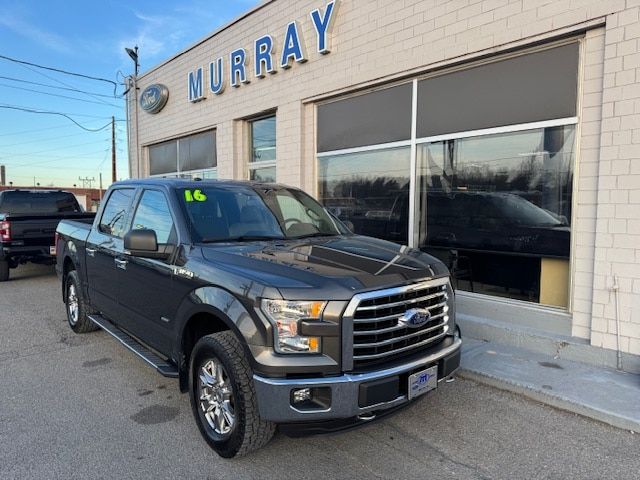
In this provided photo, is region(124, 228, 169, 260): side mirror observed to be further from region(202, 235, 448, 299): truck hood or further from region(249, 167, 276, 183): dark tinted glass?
region(249, 167, 276, 183): dark tinted glass

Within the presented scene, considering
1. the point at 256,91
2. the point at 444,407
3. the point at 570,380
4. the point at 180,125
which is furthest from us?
the point at 180,125

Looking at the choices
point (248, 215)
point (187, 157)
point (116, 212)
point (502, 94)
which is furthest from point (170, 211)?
point (187, 157)

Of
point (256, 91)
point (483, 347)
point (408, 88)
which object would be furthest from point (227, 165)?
point (483, 347)

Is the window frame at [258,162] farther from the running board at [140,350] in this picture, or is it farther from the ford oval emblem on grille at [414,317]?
the ford oval emblem on grille at [414,317]

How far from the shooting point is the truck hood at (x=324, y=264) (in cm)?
279

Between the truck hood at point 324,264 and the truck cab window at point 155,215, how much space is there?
619 mm

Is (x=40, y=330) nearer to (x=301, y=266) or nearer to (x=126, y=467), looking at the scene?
(x=126, y=467)

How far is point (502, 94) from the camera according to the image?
18.9 ft

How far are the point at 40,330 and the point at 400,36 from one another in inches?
254

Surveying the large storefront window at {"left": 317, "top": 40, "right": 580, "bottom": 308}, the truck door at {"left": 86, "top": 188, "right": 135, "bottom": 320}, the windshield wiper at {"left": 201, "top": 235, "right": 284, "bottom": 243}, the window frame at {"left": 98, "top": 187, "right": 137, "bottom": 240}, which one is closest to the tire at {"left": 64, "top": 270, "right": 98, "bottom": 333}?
the truck door at {"left": 86, "top": 188, "right": 135, "bottom": 320}

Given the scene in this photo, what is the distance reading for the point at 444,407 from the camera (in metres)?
3.89

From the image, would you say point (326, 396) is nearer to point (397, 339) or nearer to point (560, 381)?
point (397, 339)

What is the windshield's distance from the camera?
12.4 ft

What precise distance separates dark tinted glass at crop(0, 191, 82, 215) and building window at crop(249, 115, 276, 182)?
4.64m
